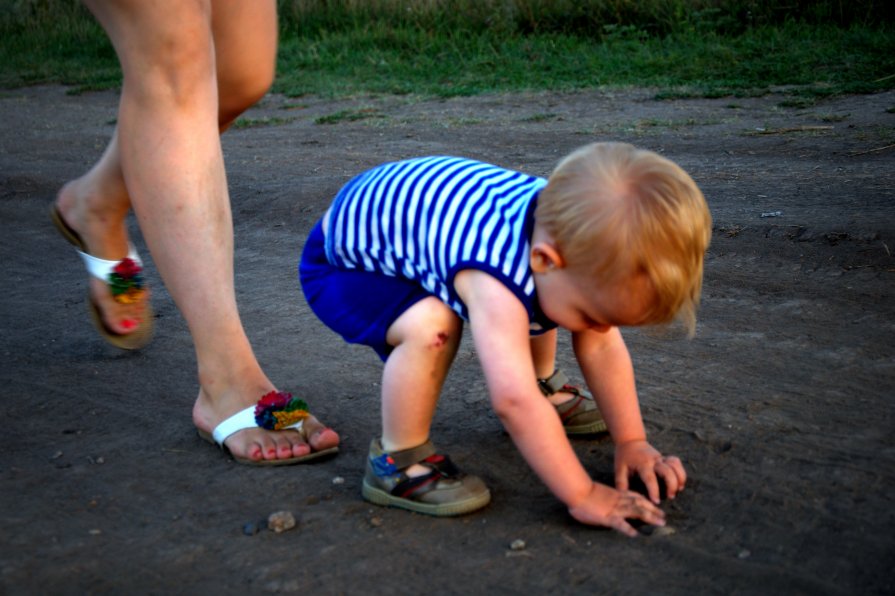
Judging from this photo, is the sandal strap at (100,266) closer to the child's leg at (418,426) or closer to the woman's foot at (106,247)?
the woman's foot at (106,247)

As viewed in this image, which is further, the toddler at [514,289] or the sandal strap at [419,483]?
the sandal strap at [419,483]

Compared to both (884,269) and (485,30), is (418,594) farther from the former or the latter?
(485,30)

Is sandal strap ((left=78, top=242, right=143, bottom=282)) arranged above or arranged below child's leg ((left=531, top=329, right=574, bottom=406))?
above

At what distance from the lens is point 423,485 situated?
2129 mm

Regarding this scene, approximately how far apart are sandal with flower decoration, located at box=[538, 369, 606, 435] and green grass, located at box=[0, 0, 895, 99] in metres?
4.21

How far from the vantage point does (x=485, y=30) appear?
9867 mm

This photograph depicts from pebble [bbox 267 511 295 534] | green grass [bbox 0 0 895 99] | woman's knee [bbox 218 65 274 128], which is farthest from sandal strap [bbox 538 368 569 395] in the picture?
green grass [bbox 0 0 895 99]

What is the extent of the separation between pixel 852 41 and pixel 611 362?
629 cm

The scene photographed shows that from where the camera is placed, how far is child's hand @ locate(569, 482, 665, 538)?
197 cm

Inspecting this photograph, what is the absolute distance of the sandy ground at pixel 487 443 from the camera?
6.15ft

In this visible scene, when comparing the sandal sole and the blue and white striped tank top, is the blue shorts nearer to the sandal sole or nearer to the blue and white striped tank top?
the blue and white striped tank top

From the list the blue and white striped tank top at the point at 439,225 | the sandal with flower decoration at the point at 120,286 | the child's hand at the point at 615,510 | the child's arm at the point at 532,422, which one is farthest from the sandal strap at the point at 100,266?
the child's hand at the point at 615,510

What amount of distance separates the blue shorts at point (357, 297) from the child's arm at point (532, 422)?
25cm

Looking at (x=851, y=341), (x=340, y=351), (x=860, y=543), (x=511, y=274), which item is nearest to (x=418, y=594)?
(x=511, y=274)
